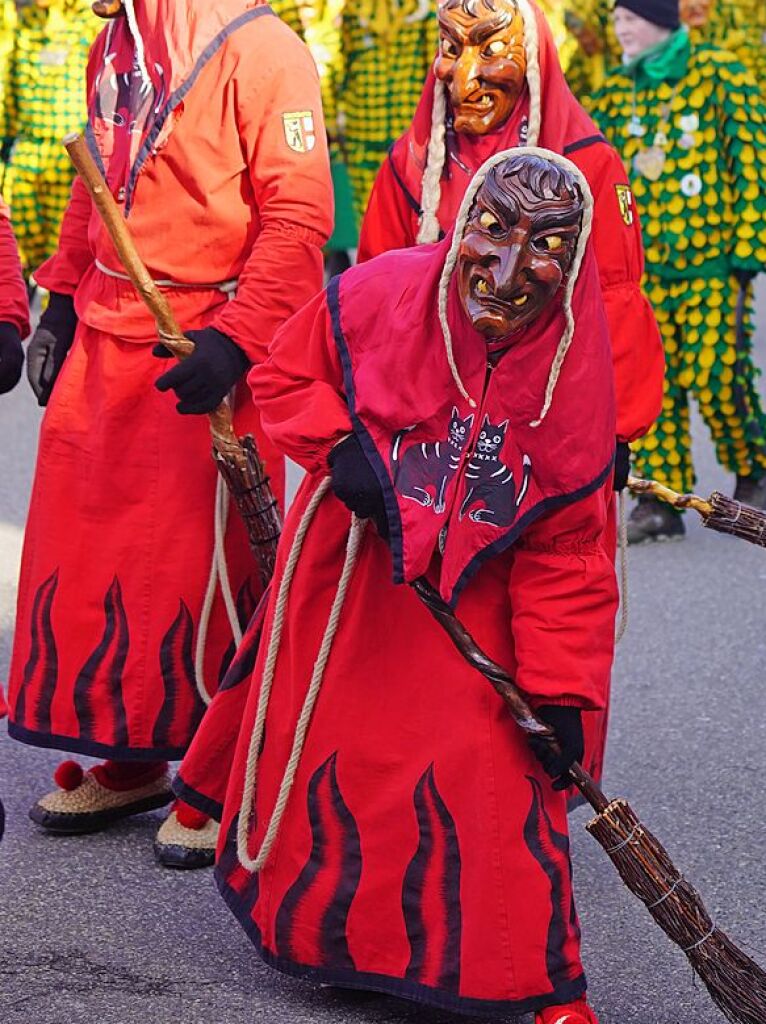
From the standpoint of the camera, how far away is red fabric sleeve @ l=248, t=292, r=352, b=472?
10.7 ft

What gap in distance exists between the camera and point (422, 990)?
10.7 ft

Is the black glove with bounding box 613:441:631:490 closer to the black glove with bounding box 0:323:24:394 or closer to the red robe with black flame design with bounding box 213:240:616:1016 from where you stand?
the red robe with black flame design with bounding box 213:240:616:1016

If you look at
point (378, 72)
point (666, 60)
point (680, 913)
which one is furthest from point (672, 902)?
point (378, 72)

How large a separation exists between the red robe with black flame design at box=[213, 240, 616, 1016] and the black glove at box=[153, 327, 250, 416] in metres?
0.46

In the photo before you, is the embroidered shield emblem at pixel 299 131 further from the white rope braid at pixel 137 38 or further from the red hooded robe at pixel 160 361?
the white rope braid at pixel 137 38

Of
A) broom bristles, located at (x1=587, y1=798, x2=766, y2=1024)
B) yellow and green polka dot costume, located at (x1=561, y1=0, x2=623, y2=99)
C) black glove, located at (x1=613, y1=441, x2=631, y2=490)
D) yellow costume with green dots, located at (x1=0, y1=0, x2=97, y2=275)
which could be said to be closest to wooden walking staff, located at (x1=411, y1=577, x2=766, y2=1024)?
broom bristles, located at (x1=587, y1=798, x2=766, y2=1024)

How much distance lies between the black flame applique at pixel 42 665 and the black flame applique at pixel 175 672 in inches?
9.3

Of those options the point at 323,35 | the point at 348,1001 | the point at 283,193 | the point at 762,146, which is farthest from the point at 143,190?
the point at 323,35

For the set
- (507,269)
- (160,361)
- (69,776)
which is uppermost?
(507,269)

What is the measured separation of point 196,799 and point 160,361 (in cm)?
91

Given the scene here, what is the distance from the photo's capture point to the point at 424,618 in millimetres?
3289

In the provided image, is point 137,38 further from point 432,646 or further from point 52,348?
point 432,646

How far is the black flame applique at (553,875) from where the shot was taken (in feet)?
10.6

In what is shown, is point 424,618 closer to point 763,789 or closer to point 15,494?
point 763,789
